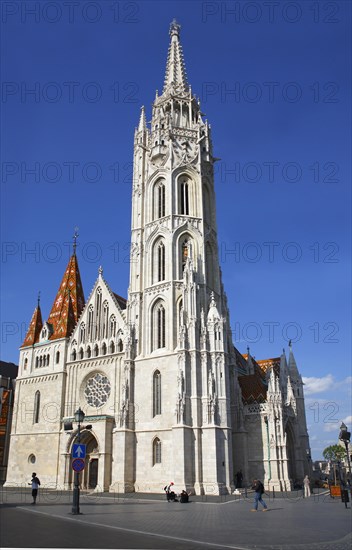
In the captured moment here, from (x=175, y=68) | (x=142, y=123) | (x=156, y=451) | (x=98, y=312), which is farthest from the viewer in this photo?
(x=175, y=68)

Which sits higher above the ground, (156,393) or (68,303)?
(68,303)

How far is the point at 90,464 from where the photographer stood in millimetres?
36312

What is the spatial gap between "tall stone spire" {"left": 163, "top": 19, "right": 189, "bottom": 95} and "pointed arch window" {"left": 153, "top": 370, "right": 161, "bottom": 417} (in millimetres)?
28121

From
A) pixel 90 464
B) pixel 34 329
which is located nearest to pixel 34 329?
pixel 34 329

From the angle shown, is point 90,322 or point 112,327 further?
point 90,322

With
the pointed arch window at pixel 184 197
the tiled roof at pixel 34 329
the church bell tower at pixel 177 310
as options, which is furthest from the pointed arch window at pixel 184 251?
the tiled roof at pixel 34 329

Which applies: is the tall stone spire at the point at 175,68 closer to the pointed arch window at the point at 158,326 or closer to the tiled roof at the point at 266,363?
the pointed arch window at the point at 158,326

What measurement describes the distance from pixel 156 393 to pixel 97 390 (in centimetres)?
627

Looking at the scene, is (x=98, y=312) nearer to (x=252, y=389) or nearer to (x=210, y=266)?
(x=210, y=266)

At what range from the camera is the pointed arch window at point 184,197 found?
133ft

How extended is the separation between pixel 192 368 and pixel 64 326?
15180mm

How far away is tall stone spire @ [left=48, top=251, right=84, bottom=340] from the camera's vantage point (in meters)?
43.3

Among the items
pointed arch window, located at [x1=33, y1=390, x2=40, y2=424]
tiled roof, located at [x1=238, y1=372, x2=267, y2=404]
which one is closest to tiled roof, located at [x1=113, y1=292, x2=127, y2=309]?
pointed arch window, located at [x1=33, y1=390, x2=40, y2=424]

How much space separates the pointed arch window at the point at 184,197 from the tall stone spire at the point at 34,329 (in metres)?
18.1
